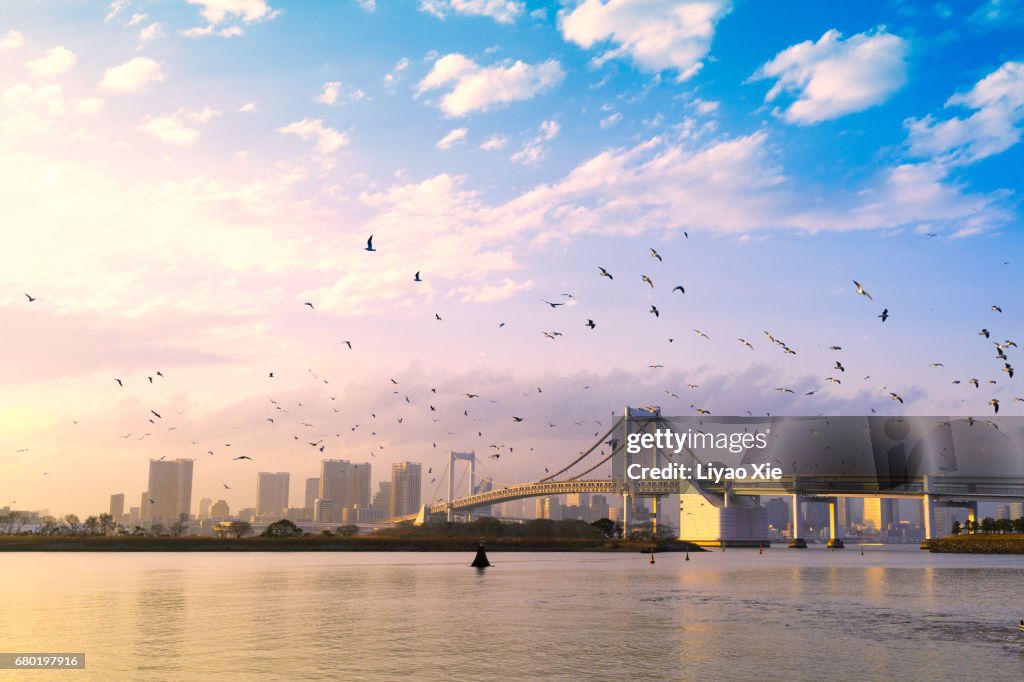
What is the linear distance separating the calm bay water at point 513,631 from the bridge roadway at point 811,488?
118431 millimetres

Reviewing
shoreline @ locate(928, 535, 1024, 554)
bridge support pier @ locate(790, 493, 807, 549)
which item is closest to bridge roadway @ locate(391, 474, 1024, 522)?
bridge support pier @ locate(790, 493, 807, 549)

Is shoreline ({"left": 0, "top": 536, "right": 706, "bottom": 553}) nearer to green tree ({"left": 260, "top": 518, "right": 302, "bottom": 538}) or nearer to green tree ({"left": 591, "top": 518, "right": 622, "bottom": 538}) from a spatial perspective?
green tree ({"left": 260, "top": 518, "right": 302, "bottom": 538})

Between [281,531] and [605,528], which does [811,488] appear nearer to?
[605,528]

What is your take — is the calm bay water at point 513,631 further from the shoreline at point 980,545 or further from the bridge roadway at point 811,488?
the bridge roadway at point 811,488

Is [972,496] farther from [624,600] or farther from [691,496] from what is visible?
[624,600]

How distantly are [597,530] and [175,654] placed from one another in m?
153

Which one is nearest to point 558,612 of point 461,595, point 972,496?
point 461,595

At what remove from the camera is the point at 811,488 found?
16512 centimetres

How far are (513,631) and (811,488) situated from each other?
498 feet

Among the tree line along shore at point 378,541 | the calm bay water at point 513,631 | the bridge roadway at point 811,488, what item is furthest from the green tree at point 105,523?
the calm bay water at point 513,631

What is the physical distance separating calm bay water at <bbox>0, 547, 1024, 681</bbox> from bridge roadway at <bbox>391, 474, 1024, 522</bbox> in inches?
4663

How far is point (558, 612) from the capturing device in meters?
31.0

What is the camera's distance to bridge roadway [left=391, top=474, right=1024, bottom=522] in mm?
163125

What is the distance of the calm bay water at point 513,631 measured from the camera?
733 inches
